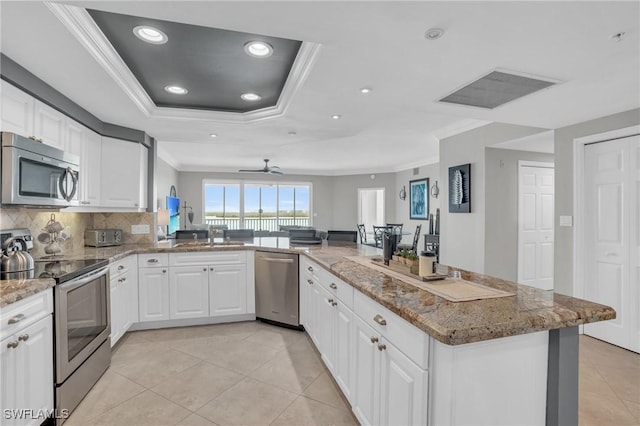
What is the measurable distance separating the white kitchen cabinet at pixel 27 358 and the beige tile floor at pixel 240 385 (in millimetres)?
345

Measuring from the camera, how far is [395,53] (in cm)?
186

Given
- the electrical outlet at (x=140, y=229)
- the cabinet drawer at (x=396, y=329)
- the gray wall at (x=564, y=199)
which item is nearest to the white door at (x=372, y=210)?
the gray wall at (x=564, y=199)

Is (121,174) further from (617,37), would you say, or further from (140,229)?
(617,37)

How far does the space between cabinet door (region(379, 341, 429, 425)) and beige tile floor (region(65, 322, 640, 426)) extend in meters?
0.64

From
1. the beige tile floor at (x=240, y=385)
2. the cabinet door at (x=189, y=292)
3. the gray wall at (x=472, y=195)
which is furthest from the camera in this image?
the gray wall at (x=472, y=195)

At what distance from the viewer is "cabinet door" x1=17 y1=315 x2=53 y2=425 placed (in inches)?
63.6

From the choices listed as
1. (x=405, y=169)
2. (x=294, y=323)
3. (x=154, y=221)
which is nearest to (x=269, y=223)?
(x=405, y=169)

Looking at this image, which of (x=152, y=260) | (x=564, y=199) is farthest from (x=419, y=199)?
(x=152, y=260)

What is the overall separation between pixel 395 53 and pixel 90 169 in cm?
299

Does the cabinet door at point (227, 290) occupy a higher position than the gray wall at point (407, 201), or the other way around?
the gray wall at point (407, 201)

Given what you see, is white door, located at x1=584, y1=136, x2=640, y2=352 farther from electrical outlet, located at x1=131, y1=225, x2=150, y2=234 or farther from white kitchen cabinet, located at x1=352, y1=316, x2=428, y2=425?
electrical outlet, located at x1=131, y1=225, x2=150, y2=234

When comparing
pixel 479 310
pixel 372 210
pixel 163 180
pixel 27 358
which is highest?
pixel 163 180

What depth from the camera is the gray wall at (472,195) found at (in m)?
4.01

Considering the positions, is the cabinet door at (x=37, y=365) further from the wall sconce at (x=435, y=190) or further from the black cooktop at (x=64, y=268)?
the wall sconce at (x=435, y=190)
